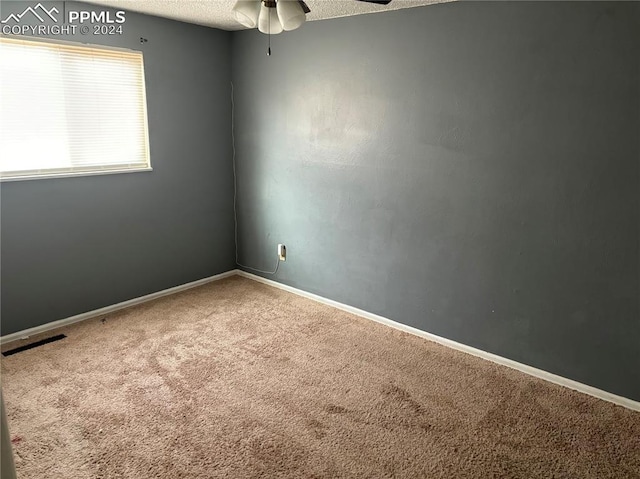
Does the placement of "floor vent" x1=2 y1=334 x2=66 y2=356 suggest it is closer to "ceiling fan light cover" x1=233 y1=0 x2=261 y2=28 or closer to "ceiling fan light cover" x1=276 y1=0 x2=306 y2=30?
"ceiling fan light cover" x1=233 y1=0 x2=261 y2=28

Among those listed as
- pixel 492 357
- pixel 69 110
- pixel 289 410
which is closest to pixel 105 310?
pixel 69 110

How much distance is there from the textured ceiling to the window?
1.23 ft

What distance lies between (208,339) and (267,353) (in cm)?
49

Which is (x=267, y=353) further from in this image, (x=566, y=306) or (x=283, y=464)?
(x=566, y=306)

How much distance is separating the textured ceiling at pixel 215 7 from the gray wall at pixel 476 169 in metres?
0.09

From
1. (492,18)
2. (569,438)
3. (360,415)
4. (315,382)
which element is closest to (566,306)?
(569,438)

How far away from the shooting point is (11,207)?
3.14 meters

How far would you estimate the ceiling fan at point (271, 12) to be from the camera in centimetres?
222

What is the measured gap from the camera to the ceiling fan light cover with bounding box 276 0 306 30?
2.21 m

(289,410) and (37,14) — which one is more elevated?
(37,14)

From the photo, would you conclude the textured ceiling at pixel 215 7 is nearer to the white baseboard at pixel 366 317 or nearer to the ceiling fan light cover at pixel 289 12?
the ceiling fan light cover at pixel 289 12

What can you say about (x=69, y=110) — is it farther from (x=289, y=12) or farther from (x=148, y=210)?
(x=289, y=12)

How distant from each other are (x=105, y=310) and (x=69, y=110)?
156 cm

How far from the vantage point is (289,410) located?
8.31 feet
